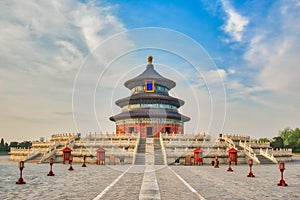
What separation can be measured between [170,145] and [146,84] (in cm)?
2646

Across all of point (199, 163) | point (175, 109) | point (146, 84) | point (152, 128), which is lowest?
point (199, 163)

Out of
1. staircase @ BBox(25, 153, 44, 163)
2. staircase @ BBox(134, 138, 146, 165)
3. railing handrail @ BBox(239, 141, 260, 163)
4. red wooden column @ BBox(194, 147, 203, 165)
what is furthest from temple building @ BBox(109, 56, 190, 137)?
red wooden column @ BBox(194, 147, 203, 165)

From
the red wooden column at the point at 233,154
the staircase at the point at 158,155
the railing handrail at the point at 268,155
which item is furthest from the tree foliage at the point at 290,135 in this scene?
the red wooden column at the point at 233,154

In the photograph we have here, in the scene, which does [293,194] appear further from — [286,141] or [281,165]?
[286,141]

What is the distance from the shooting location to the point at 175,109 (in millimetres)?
62875

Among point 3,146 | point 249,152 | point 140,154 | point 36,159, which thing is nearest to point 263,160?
point 249,152

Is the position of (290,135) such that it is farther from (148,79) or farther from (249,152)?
(249,152)

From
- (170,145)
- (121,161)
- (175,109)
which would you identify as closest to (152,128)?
(175,109)

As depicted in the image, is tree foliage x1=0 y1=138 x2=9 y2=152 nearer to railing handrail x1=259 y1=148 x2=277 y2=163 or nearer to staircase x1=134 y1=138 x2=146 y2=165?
staircase x1=134 y1=138 x2=146 y2=165

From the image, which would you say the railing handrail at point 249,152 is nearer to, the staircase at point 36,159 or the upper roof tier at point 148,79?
the staircase at point 36,159

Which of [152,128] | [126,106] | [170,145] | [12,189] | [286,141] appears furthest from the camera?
[286,141]

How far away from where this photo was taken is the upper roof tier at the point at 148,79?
63.2 m

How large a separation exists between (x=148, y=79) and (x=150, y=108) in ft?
23.3

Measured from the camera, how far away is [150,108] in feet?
193
